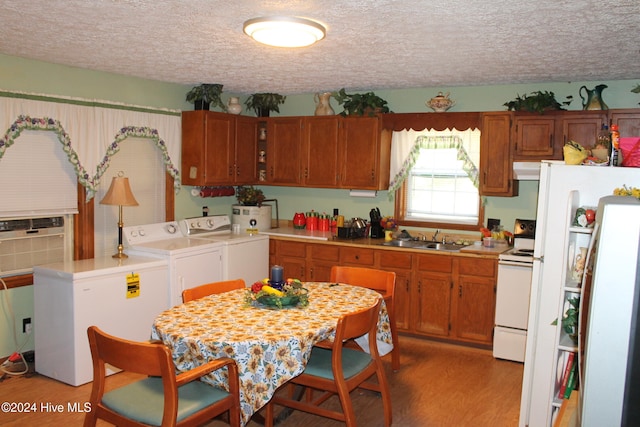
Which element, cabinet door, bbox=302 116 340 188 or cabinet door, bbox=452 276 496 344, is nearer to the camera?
cabinet door, bbox=452 276 496 344

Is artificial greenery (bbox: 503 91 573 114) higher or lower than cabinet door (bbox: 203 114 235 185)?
higher

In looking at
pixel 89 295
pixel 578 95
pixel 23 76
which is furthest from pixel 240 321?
pixel 578 95

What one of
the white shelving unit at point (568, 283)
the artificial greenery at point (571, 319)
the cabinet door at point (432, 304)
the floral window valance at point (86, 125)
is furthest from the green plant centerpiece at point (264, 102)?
the artificial greenery at point (571, 319)

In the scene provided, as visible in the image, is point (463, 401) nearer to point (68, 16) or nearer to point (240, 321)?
point (240, 321)

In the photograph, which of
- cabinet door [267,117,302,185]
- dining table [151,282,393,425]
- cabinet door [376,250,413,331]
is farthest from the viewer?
cabinet door [267,117,302,185]

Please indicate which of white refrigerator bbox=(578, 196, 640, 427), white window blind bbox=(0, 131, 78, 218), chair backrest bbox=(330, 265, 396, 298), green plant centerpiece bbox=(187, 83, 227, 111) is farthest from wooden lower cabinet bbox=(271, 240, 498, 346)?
white refrigerator bbox=(578, 196, 640, 427)

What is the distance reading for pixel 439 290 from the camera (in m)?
5.00

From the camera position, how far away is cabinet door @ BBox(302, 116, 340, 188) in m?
5.72

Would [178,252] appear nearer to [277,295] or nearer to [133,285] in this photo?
[133,285]

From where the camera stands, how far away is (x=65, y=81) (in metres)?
4.51

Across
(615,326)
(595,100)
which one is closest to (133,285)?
(615,326)

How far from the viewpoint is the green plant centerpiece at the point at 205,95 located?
5359 mm

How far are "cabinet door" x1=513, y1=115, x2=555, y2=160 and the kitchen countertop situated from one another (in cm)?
84

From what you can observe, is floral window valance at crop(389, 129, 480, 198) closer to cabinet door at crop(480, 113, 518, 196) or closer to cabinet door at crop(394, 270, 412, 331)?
cabinet door at crop(480, 113, 518, 196)
